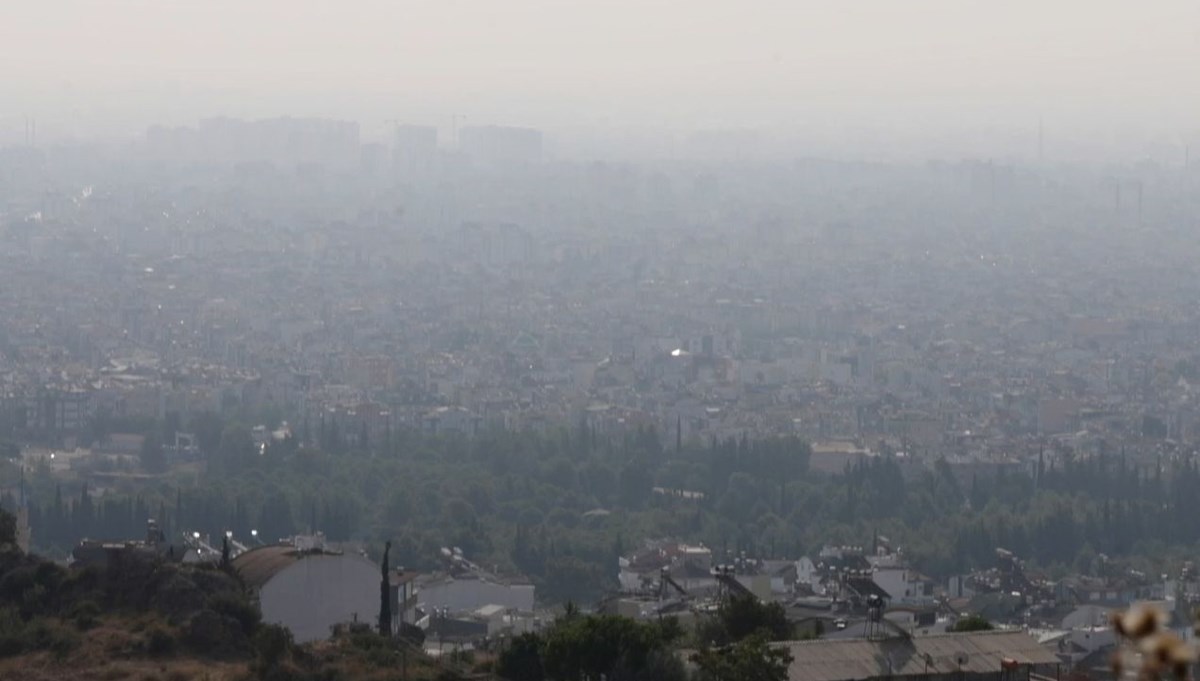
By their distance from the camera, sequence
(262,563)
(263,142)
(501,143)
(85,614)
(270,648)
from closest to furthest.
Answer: (270,648) → (85,614) → (262,563) → (263,142) → (501,143)

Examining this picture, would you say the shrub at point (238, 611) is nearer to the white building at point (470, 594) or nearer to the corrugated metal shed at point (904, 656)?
the corrugated metal shed at point (904, 656)

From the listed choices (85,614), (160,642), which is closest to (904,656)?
(160,642)

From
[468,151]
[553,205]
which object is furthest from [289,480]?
[468,151]

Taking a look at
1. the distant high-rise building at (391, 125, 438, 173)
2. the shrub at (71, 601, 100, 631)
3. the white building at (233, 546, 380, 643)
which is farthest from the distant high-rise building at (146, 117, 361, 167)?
the shrub at (71, 601, 100, 631)

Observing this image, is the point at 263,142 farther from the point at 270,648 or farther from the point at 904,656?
the point at 270,648

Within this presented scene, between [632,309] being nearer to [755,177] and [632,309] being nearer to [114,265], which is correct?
[114,265]

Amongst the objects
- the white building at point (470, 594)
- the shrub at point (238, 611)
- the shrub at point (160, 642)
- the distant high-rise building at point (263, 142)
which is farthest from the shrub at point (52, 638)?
the distant high-rise building at point (263, 142)

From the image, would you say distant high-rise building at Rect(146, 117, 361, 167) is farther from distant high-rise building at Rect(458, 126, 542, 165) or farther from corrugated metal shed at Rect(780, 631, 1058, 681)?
corrugated metal shed at Rect(780, 631, 1058, 681)
